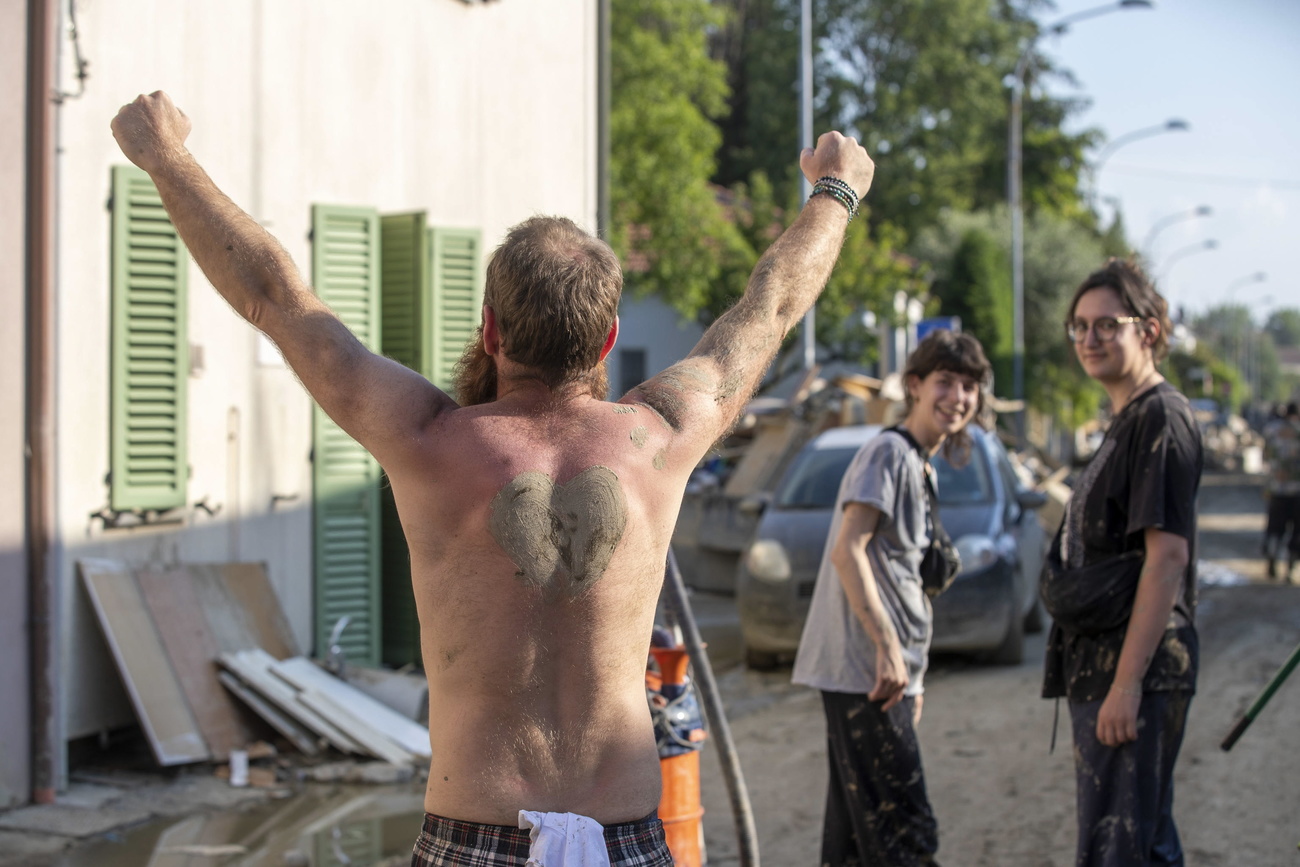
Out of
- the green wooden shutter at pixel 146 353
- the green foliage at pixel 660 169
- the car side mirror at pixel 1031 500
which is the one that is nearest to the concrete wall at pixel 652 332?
the green foliage at pixel 660 169

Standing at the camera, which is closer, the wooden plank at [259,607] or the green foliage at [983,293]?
the wooden plank at [259,607]

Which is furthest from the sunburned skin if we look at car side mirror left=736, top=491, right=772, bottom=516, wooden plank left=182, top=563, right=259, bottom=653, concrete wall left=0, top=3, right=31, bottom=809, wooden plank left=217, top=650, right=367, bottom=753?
car side mirror left=736, top=491, right=772, bottom=516

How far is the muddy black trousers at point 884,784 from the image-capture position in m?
3.84

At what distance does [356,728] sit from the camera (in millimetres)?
6672

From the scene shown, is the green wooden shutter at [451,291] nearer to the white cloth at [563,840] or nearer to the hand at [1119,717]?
the hand at [1119,717]

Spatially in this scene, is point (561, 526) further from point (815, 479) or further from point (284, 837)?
point (815, 479)

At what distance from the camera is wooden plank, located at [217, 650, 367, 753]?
6586 millimetres

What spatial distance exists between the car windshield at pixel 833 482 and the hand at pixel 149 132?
7.41m

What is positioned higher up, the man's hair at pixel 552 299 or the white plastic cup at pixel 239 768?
the man's hair at pixel 552 299

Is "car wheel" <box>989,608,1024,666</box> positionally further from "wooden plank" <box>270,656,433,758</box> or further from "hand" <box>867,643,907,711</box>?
"hand" <box>867,643,907,711</box>

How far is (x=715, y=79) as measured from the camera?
29.1 meters

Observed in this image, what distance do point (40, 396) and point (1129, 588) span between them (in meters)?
4.72

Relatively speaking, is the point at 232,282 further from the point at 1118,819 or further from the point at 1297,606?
the point at 1297,606

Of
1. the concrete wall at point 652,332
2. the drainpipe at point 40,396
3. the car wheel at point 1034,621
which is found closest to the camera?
the drainpipe at point 40,396
